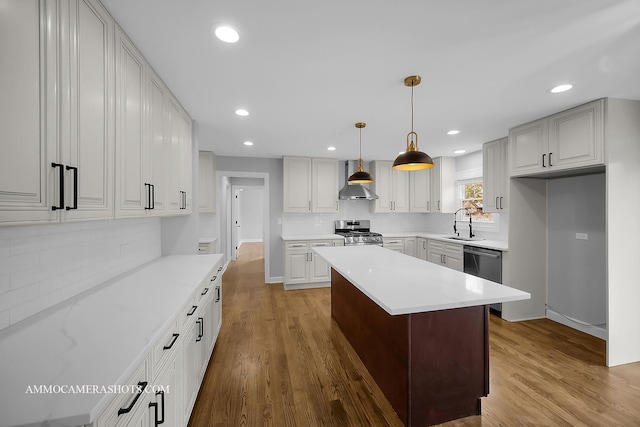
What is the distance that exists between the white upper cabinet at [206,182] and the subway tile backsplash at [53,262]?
253 centimetres

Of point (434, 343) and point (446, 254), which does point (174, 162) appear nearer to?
point (434, 343)

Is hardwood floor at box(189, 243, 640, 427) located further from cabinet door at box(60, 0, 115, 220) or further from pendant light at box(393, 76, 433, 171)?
pendant light at box(393, 76, 433, 171)

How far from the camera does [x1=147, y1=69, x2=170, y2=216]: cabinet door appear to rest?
73.9 inches

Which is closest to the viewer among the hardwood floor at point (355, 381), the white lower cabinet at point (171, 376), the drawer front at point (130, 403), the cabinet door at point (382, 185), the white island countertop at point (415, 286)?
the drawer front at point (130, 403)

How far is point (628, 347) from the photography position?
2.41 m

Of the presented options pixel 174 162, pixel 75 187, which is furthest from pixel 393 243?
pixel 75 187

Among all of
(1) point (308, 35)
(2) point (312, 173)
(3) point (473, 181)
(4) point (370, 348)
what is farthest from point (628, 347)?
(2) point (312, 173)

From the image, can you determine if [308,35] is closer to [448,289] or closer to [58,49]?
[58,49]

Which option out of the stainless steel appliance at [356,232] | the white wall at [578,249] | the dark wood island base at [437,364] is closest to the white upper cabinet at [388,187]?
the stainless steel appliance at [356,232]

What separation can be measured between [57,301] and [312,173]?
13.1 ft

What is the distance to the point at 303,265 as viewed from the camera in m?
4.71

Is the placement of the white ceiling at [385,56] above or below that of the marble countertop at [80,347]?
above

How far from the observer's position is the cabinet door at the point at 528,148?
9.51 feet

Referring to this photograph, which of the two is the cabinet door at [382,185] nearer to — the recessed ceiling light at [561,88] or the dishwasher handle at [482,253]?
the dishwasher handle at [482,253]
